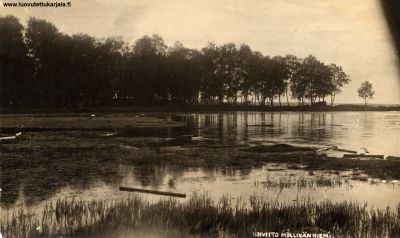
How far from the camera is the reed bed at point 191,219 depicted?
19.9 ft

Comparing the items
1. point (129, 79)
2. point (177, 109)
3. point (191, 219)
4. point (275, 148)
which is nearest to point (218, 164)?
point (275, 148)

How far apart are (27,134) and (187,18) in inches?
398

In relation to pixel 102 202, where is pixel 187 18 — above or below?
above

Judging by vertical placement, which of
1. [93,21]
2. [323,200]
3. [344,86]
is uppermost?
[93,21]

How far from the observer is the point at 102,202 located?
7234mm

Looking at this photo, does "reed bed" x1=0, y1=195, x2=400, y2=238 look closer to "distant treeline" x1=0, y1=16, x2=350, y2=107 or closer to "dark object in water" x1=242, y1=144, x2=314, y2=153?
"dark object in water" x1=242, y1=144, x2=314, y2=153

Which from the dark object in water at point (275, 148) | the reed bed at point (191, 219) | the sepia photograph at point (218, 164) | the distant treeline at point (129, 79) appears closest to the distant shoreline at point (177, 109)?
the distant treeline at point (129, 79)

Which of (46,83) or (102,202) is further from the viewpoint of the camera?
(46,83)

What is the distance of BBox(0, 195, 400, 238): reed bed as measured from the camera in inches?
239

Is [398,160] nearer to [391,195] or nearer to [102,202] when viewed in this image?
[391,195]

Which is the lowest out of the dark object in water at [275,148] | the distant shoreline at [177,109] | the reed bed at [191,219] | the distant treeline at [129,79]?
the reed bed at [191,219]

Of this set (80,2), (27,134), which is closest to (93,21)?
(80,2)

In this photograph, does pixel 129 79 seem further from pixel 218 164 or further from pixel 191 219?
pixel 191 219

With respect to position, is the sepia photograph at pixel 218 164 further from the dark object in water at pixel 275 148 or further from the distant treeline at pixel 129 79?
the distant treeline at pixel 129 79
